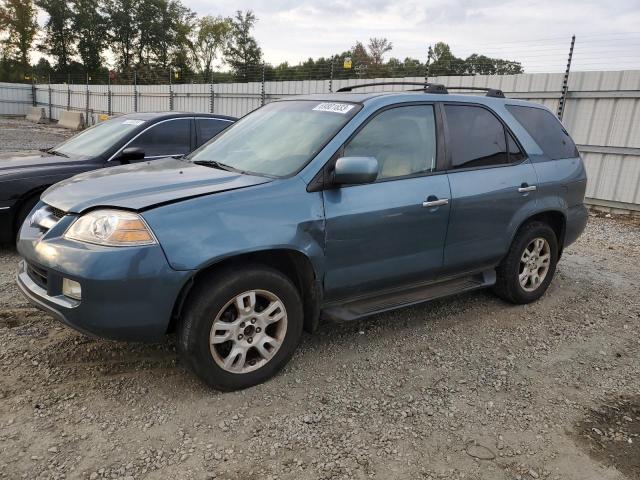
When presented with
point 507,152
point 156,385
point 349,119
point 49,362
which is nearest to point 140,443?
point 156,385

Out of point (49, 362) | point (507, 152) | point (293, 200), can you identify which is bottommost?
point (49, 362)

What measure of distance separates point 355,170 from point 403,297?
46.4 inches

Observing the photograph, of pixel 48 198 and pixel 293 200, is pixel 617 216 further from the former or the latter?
pixel 48 198

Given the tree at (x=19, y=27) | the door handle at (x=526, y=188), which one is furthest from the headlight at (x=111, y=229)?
the tree at (x=19, y=27)

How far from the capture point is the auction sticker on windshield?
3.62m

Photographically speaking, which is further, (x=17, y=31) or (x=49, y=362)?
(x=17, y=31)

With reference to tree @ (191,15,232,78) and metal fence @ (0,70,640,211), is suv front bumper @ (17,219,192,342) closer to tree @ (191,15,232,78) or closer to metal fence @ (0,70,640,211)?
metal fence @ (0,70,640,211)

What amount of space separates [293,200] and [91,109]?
30.5 metres

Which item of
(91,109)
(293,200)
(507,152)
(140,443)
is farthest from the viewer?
(91,109)

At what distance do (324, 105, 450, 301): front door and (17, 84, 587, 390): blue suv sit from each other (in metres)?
0.01

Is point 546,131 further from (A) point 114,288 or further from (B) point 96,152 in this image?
(B) point 96,152

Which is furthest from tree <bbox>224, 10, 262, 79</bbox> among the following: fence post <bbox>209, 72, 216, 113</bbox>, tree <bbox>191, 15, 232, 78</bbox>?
fence post <bbox>209, 72, 216, 113</bbox>

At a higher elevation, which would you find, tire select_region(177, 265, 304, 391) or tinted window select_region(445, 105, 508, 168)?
tinted window select_region(445, 105, 508, 168)

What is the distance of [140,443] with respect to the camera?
2641 mm
